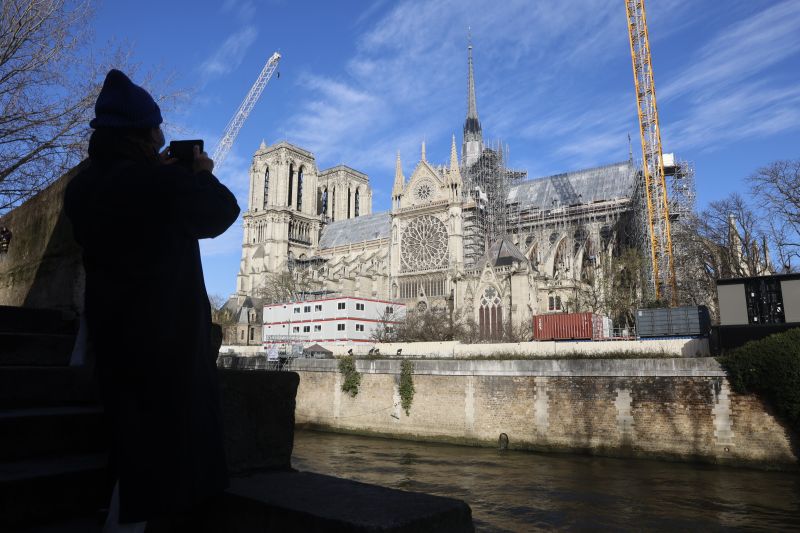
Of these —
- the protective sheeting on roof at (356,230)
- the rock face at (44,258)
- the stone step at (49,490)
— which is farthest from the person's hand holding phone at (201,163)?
the protective sheeting on roof at (356,230)

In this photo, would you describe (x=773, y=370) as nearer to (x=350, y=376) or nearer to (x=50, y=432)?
(x=350, y=376)

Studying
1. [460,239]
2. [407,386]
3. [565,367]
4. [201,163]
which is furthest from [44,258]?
[460,239]

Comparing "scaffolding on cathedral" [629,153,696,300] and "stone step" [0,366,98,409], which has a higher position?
"scaffolding on cathedral" [629,153,696,300]

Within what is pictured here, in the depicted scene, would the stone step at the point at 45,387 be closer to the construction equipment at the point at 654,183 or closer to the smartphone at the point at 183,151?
the smartphone at the point at 183,151

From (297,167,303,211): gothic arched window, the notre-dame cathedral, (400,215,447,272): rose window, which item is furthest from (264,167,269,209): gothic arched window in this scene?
(400,215,447,272): rose window

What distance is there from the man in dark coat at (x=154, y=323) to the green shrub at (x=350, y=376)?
2852 centimetres

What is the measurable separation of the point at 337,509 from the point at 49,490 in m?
1.24

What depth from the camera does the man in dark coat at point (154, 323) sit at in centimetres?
172

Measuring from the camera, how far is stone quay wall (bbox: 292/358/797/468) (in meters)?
19.7

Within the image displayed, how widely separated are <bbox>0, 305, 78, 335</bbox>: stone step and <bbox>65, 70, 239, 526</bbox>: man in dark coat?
11.7 ft

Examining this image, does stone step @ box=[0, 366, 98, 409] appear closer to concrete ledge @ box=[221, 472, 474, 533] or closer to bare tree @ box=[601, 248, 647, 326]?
concrete ledge @ box=[221, 472, 474, 533]

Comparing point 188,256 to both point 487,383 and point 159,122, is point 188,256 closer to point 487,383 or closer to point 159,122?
point 159,122

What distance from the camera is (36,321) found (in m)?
4.92

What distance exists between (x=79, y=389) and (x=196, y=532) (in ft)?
4.75
